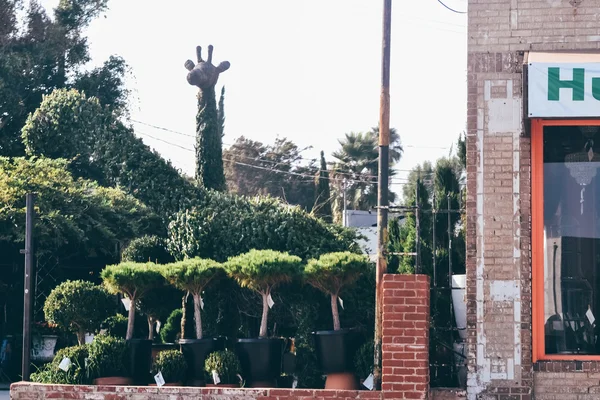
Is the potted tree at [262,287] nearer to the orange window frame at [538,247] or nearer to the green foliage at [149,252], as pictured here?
the orange window frame at [538,247]

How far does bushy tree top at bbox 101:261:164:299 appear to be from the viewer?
12.3m

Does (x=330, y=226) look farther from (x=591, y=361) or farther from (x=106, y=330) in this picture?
(x=591, y=361)

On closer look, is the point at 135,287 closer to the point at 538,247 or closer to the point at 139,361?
the point at 139,361

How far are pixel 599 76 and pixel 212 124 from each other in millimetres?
10781

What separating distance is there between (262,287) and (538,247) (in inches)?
154

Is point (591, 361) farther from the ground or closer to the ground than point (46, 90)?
closer to the ground

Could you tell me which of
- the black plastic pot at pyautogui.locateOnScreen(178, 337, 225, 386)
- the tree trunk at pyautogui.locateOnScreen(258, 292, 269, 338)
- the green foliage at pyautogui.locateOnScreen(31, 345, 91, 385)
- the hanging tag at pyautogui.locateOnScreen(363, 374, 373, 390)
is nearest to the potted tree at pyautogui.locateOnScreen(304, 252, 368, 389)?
the tree trunk at pyautogui.locateOnScreen(258, 292, 269, 338)

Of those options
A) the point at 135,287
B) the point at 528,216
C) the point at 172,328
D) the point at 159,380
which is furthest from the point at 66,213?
the point at 528,216

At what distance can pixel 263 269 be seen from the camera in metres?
11.9

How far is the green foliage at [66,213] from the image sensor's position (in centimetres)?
1923

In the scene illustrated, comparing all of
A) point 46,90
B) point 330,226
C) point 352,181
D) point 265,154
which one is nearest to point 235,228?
point 330,226

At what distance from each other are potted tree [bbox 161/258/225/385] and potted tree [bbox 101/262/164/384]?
10.5 inches

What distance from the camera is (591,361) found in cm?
916

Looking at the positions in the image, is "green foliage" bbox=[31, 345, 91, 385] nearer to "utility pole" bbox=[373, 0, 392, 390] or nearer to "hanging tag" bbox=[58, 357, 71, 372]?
"hanging tag" bbox=[58, 357, 71, 372]
